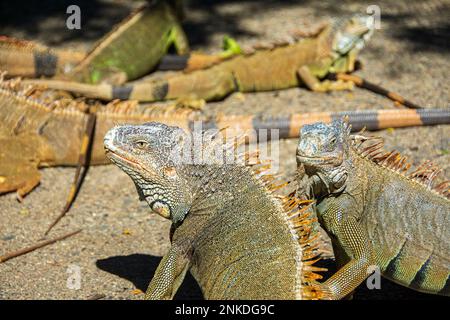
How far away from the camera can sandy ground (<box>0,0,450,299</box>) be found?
14.2 ft

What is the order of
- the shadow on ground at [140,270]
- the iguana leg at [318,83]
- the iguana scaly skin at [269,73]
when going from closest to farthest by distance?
the shadow on ground at [140,270] < the iguana scaly skin at [269,73] < the iguana leg at [318,83]

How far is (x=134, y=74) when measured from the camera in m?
7.35

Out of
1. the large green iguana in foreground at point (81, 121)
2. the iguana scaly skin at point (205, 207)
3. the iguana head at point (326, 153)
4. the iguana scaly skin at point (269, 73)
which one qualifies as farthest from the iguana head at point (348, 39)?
the iguana scaly skin at point (205, 207)

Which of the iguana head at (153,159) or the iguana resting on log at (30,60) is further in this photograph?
the iguana resting on log at (30,60)

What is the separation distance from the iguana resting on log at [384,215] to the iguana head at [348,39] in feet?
12.1

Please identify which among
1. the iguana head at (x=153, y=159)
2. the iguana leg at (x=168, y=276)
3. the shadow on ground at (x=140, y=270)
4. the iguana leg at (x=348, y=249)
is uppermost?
the iguana head at (x=153, y=159)

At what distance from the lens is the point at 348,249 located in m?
3.48

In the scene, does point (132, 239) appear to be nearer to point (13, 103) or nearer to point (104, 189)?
point (104, 189)

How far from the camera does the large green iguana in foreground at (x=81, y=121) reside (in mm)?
5703

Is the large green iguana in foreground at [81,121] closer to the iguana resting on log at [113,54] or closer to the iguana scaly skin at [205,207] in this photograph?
the iguana resting on log at [113,54]

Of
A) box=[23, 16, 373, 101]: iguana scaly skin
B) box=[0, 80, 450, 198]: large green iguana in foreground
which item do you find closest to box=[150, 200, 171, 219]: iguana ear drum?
box=[0, 80, 450, 198]: large green iguana in foreground

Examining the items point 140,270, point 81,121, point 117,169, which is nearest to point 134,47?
point 81,121

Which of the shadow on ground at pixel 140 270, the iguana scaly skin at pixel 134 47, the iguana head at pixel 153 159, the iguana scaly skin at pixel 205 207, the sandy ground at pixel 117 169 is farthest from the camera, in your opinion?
the iguana scaly skin at pixel 134 47

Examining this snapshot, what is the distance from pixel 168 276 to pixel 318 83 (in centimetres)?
389
